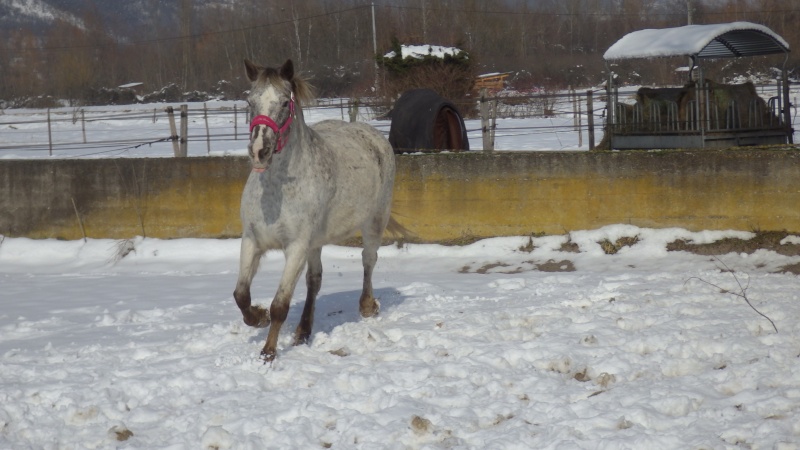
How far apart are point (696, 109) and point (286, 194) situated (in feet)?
32.2

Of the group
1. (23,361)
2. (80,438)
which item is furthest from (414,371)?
(23,361)

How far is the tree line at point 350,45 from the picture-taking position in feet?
202

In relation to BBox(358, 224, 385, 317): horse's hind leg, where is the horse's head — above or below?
above

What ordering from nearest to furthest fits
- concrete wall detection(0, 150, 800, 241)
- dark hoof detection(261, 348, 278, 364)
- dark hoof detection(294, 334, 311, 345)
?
dark hoof detection(261, 348, 278, 364) → dark hoof detection(294, 334, 311, 345) → concrete wall detection(0, 150, 800, 241)

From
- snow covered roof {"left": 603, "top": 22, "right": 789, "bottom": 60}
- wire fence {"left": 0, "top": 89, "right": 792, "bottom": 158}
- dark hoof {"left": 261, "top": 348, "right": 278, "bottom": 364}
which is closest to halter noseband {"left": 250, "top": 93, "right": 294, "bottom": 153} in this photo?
dark hoof {"left": 261, "top": 348, "right": 278, "bottom": 364}

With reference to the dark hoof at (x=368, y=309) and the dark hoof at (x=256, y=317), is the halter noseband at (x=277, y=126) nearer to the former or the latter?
the dark hoof at (x=256, y=317)

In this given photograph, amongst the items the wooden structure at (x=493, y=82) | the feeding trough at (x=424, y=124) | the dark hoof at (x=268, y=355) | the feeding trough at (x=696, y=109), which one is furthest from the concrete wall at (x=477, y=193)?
the wooden structure at (x=493, y=82)

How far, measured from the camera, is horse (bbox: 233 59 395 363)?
689 centimetres

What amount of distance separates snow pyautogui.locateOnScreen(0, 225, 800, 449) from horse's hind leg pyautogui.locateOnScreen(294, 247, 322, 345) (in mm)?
104

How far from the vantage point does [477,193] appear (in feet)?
43.1

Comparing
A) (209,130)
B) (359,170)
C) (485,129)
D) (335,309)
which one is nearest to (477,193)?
(485,129)

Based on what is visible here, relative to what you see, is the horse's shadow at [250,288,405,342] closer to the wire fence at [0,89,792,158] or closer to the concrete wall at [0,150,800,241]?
the concrete wall at [0,150,800,241]

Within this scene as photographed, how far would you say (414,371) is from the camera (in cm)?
645

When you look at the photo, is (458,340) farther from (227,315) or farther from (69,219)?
(69,219)
